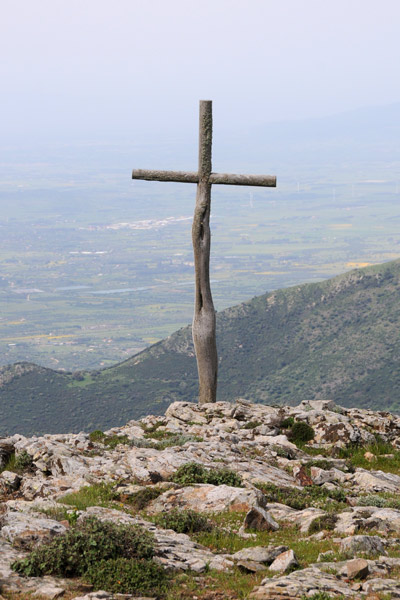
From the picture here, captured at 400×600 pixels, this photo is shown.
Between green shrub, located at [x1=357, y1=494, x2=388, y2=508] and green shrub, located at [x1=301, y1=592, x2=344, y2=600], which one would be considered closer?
green shrub, located at [x1=301, y1=592, x2=344, y2=600]

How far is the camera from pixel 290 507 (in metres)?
12.2

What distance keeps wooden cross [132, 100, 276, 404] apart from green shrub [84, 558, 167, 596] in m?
10.9

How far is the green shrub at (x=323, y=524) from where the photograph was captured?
1080 cm

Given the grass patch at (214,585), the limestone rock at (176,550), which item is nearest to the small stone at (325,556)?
the grass patch at (214,585)

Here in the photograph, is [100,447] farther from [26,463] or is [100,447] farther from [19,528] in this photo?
[19,528]

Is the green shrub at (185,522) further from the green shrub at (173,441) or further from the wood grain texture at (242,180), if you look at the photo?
the wood grain texture at (242,180)

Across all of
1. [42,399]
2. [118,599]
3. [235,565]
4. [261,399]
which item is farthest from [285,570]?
[42,399]

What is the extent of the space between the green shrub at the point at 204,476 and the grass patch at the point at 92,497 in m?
1.13

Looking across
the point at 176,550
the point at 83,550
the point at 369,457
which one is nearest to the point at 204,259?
the point at 369,457

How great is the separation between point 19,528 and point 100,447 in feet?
20.1

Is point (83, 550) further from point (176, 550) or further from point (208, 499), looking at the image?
point (208, 499)

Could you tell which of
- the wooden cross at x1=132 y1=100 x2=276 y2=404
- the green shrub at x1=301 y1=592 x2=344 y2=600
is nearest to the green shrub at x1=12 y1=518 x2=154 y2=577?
the green shrub at x1=301 y1=592 x2=344 y2=600

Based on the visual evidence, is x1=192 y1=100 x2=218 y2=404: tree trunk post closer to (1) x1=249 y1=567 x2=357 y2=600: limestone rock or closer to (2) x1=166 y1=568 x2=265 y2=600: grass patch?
(2) x1=166 y1=568 x2=265 y2=600: grass patch

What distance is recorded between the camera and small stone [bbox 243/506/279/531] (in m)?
10.7
